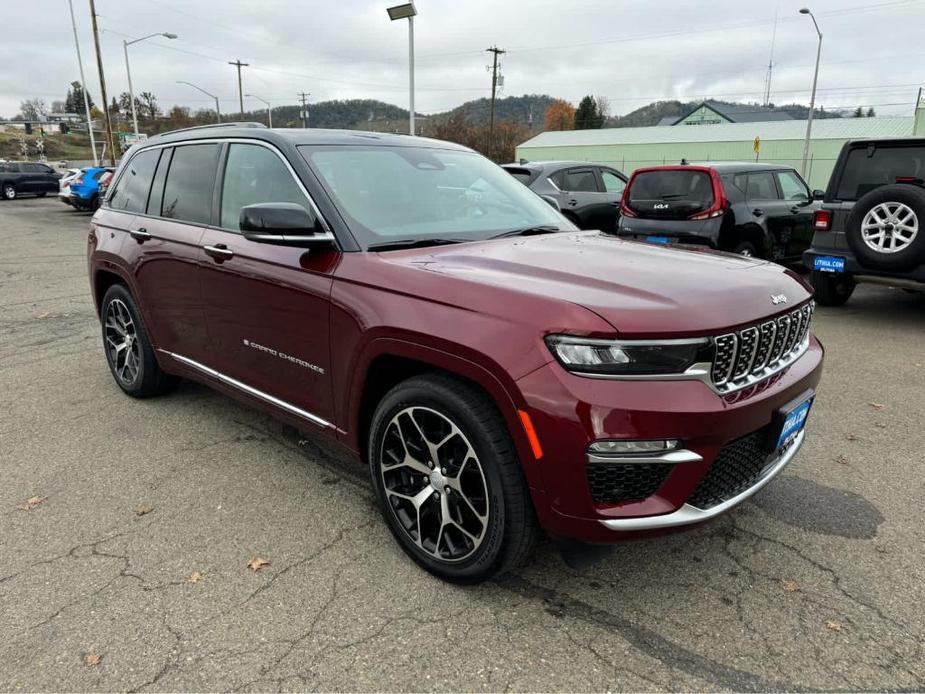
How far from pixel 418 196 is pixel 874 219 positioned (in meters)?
5.30

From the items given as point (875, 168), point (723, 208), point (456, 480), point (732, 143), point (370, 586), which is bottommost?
point (370, 586)

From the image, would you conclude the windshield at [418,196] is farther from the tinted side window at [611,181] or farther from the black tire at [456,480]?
the tinted side window at [611,181]

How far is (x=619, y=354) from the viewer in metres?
2.18

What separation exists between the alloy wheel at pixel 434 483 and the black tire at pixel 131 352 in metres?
2.56

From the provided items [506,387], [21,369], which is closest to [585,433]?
[506,387]

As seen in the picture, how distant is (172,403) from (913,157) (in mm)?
7393

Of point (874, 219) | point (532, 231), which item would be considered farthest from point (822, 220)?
point (532, 231)

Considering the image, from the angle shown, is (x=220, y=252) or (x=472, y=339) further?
(x=220, y=252)

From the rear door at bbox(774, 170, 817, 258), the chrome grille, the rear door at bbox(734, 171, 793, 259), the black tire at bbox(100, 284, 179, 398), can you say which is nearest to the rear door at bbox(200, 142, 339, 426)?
the black tire at bbox(100, 284, 179, 398)

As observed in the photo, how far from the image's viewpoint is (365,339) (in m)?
2.76

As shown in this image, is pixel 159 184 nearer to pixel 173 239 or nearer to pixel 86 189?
pixel 173 239

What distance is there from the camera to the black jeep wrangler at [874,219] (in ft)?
20.6

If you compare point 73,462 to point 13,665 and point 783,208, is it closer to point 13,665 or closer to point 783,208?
point 13,665

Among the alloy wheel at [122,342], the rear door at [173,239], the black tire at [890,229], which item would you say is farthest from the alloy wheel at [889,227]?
the alloy wheel at [122,342]
